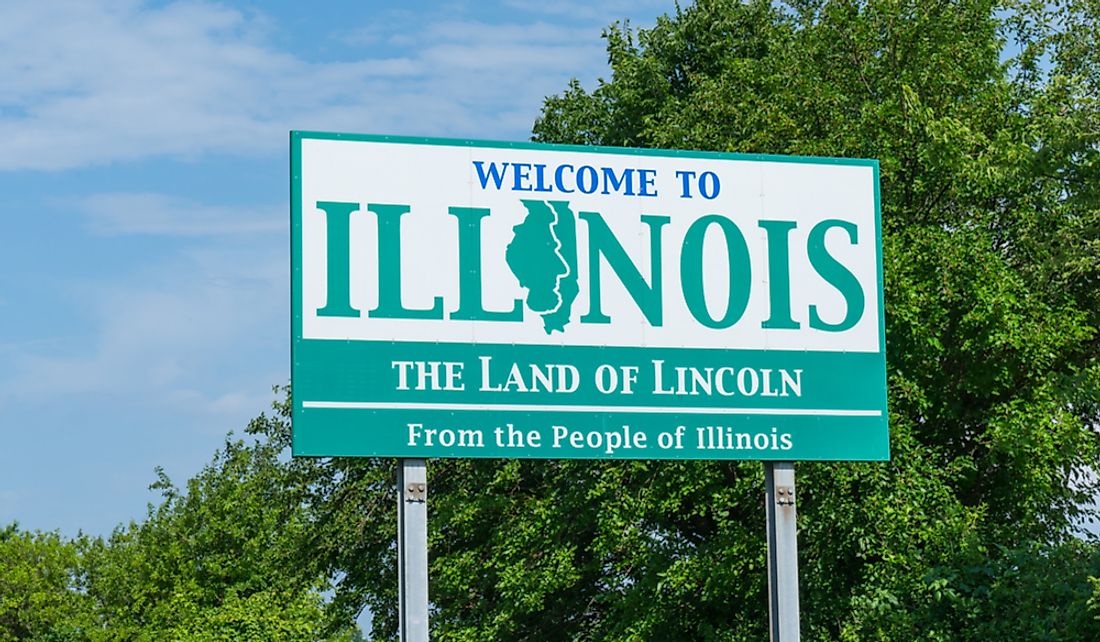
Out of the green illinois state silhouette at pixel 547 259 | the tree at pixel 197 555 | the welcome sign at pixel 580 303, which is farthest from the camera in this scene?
the tree at pixel 197 555

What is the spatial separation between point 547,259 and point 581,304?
0.47 m

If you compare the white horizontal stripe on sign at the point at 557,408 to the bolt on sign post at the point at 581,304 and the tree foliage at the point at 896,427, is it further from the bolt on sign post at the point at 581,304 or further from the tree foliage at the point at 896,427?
the tree foliage at the point at 896,427

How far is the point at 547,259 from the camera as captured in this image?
558 inches

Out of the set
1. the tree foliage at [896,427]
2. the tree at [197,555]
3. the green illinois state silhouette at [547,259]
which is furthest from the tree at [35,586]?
the green illinois state silhouette at [547,259]

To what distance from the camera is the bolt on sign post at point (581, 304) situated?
13484 mm

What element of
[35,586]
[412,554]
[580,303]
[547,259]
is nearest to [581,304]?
[580,303]

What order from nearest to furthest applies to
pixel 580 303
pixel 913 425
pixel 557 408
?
pixel 557 408 < pixel 580 303 < pixel 913 425

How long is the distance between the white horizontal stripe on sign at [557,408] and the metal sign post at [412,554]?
47 centimetres

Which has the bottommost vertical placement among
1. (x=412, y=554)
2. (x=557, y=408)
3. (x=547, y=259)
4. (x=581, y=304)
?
(x=412, y=554)

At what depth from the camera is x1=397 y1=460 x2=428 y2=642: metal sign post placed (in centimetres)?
1300

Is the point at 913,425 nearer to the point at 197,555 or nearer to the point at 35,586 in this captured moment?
the point at 197,555

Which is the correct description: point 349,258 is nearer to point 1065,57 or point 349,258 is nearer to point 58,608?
point 1065,57

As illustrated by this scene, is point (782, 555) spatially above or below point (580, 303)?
below

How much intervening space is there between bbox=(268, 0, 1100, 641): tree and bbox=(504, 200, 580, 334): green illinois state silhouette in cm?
837
